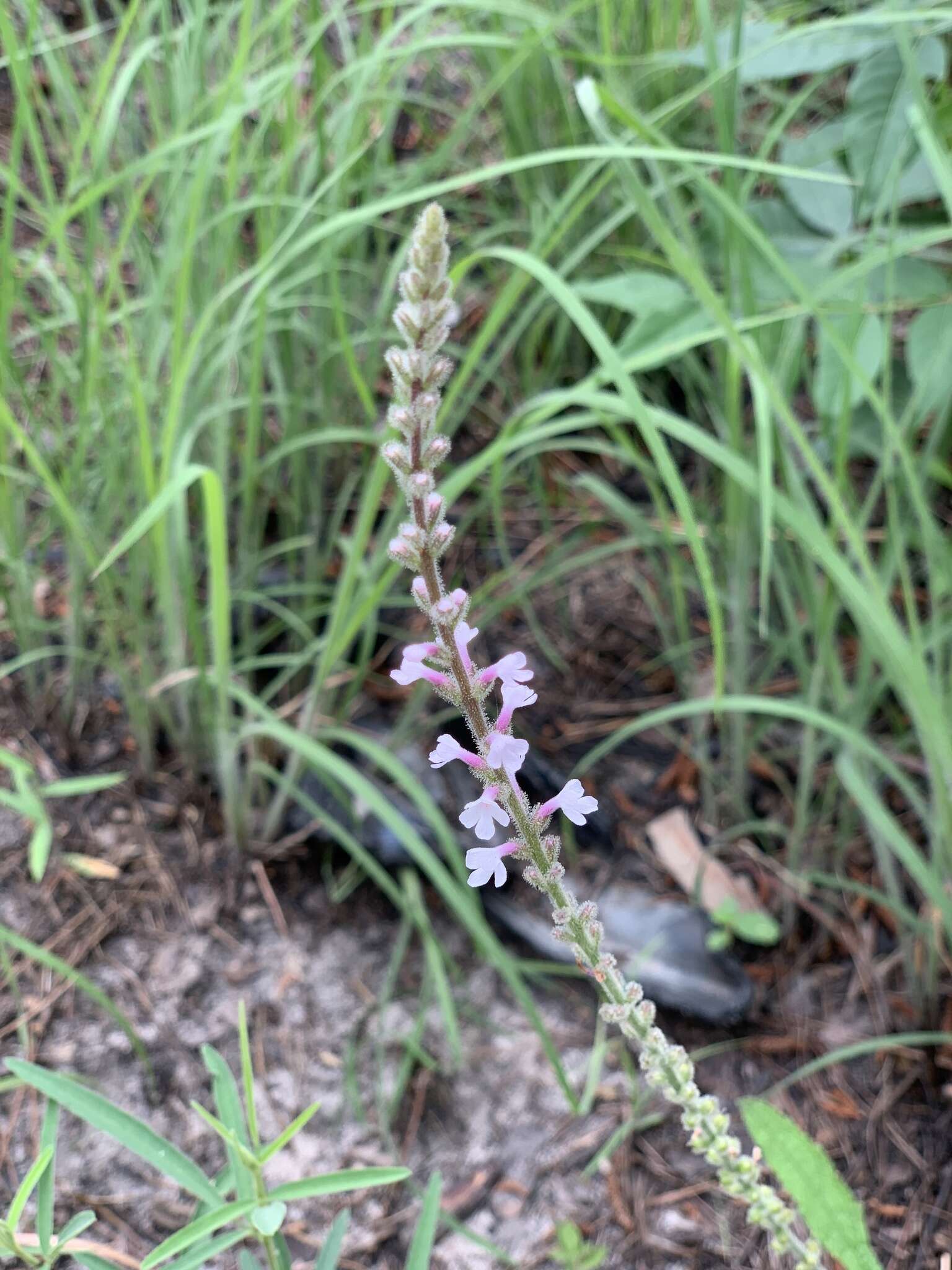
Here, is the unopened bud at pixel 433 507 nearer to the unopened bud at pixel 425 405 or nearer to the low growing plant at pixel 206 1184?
the unopened bud at pixel 425 405

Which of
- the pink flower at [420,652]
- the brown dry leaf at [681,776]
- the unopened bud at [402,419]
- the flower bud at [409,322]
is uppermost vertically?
the flower bud at [409,322]

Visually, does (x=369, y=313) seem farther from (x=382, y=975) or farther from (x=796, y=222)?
Result: (x=382, y=975)

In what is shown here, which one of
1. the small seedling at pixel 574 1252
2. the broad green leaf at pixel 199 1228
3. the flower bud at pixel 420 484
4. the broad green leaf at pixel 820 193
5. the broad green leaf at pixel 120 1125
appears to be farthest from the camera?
the broad green leaf at pixel 820 193

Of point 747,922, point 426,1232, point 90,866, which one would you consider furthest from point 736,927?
point 90,866

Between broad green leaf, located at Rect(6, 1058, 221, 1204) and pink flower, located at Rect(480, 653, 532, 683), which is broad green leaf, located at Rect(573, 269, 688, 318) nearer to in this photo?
pink flower, located at Rect(480, 653, 532, 683)

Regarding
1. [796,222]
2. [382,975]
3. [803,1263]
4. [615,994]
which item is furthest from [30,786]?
[796,222]

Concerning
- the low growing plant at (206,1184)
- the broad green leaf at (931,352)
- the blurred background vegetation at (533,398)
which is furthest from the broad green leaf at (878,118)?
the low growing plant at (206,1184)
